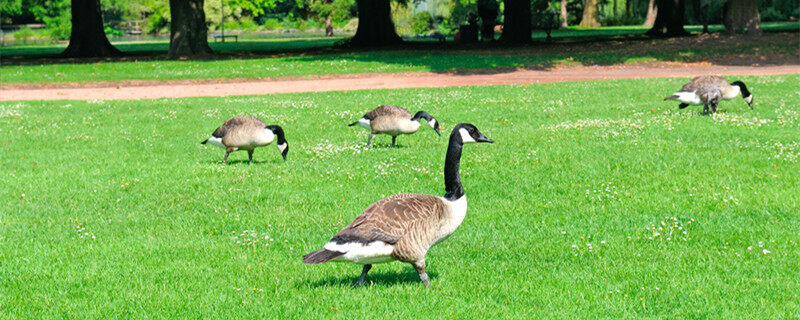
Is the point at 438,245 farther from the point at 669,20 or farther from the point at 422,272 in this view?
the point at 669,20

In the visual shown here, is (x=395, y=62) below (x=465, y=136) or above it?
above

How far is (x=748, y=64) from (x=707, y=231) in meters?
29.9

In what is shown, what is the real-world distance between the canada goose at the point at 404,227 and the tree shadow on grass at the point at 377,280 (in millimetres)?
515

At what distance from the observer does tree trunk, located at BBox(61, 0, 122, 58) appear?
45.9 meters

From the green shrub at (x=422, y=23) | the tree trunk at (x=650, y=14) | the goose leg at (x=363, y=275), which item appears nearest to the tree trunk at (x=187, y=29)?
the goose leg at (x=363, y=275)

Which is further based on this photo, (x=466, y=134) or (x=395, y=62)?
(x=395, y=62)

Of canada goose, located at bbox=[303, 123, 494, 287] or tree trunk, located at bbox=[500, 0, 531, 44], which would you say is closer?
canada goose, located at bbox=[303, 123, 494, 287]

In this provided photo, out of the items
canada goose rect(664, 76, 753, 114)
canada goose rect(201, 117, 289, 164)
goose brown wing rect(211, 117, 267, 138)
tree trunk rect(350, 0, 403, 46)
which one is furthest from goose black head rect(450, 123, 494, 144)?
tree trunk rect(350, 0, 403, 46)

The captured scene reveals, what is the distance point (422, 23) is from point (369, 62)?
169 feet

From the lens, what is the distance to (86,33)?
46219 mm

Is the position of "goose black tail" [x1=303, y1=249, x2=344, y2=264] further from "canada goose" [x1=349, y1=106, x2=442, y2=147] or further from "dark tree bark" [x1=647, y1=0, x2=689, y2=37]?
"dark tree bark" [x1=647, y1=0, x2=689, y2=37]

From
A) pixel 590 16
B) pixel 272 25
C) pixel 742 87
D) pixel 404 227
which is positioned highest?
pixel 272 25

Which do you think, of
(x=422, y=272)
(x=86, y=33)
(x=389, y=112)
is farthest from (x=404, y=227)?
(x=86, y=33)

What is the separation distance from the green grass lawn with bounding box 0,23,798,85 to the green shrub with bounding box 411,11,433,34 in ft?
147
